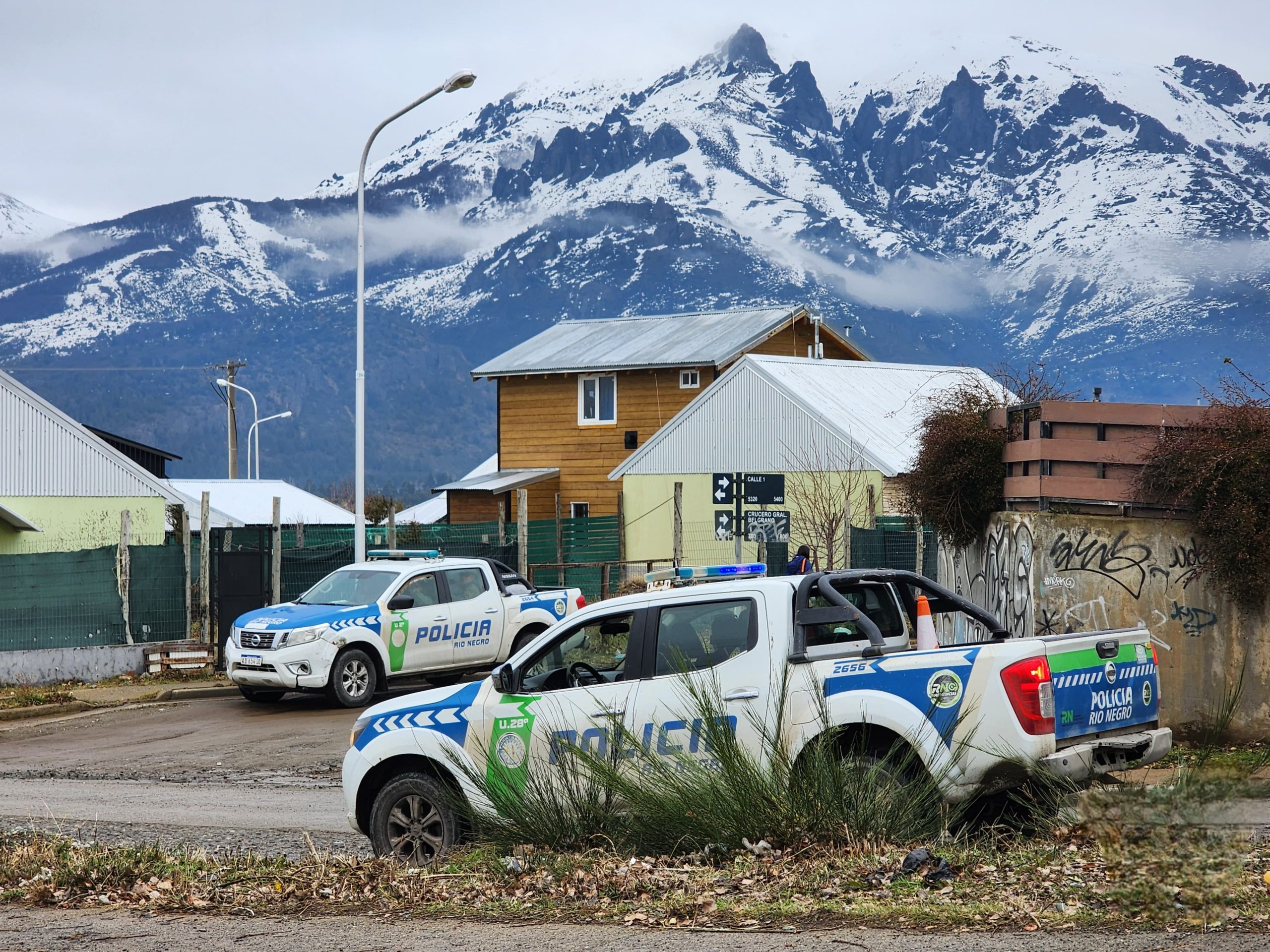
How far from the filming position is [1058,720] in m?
7.46

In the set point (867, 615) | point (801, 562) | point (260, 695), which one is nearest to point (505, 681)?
point (867, 615)

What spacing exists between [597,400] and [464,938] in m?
39.3

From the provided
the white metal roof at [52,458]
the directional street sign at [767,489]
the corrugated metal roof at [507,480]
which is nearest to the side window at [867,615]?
the white metal roof at [52,458]

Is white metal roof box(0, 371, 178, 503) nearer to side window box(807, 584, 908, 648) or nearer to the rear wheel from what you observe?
the rear wheel

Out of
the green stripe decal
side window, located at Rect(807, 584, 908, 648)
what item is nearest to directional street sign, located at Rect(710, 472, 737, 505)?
side window, located at Rect(807, 584, 908, 648)

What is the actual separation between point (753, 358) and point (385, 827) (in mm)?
29258

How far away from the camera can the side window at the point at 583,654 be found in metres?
8.44

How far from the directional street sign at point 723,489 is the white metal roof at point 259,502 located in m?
19.2

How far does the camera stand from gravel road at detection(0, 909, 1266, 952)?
557cm

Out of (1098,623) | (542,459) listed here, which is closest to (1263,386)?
(1098,623)

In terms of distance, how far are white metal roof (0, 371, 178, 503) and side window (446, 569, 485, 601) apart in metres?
13.4

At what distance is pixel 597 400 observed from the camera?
45.2 metres

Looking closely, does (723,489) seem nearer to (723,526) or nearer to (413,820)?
(723,526)

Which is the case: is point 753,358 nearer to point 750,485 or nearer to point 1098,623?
point 750,485
